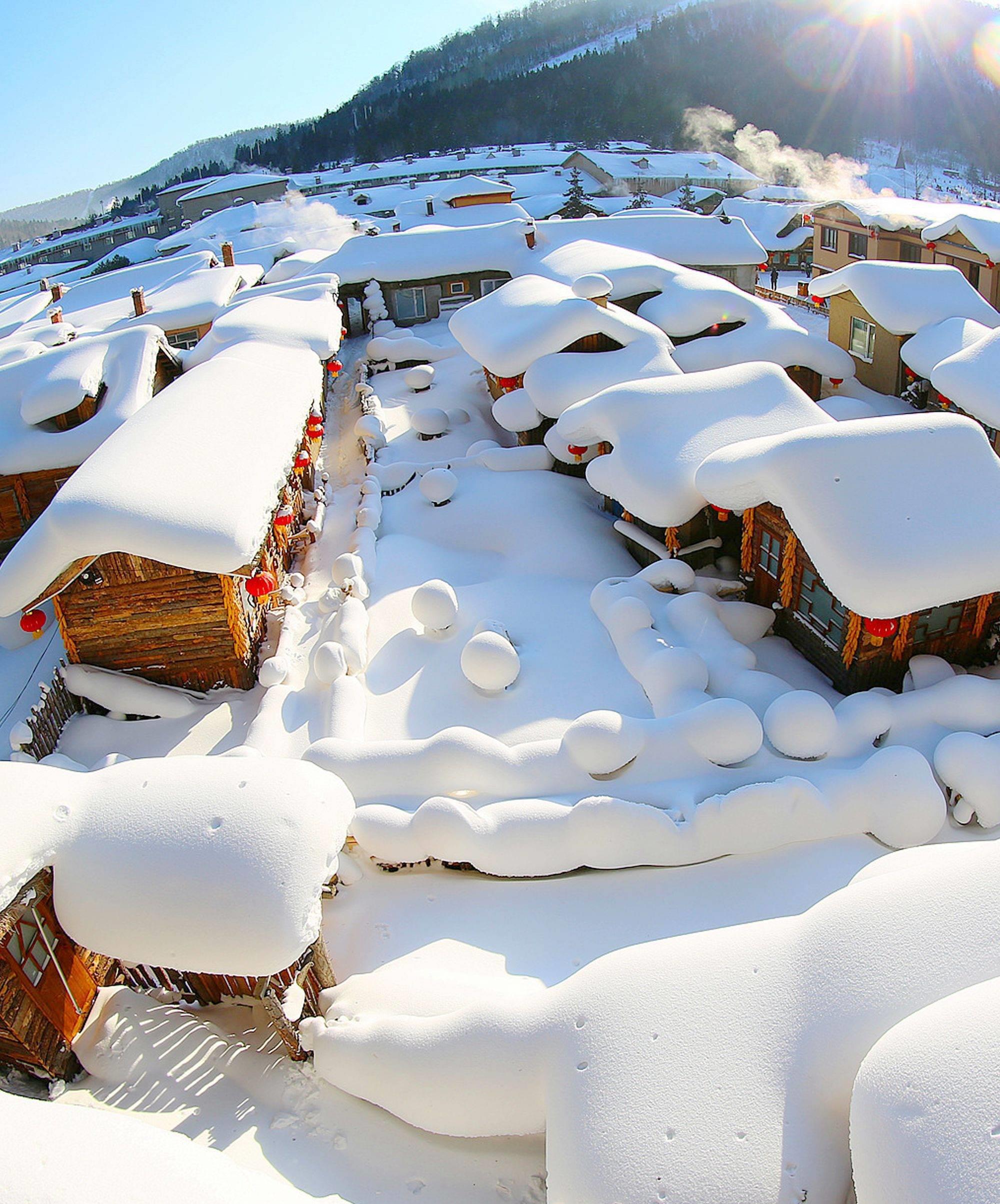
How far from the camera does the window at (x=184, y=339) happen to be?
26.6 m

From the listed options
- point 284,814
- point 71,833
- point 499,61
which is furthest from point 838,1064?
point 499,61

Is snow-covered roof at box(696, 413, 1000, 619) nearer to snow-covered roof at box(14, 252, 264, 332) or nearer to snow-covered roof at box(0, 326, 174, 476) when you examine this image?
snow-covered roof at box(0, 326, 174, 476)

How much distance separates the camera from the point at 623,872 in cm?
973

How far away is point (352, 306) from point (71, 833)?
28748mm

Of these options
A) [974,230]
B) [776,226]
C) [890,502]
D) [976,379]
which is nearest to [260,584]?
[890,502]

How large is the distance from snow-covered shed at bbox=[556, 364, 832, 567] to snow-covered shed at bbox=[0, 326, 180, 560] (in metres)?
8.94

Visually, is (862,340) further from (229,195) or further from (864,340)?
(229,195)

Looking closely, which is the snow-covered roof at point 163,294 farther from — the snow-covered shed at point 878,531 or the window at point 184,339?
the snow-covered shed at point 878,531

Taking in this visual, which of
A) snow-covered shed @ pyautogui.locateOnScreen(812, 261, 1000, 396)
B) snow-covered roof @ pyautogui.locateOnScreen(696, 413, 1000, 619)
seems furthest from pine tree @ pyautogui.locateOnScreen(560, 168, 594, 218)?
snow-covered roof @ pyautogui.locateOnScreen(696, 413, 1000, 619)

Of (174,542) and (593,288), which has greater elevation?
(593,288)

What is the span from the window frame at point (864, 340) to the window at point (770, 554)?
12.1 meters

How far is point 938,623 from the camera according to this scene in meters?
12.1

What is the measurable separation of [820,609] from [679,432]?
3744 mm

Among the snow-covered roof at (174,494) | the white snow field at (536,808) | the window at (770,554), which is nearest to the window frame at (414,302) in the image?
the white snow field at (536,808)
